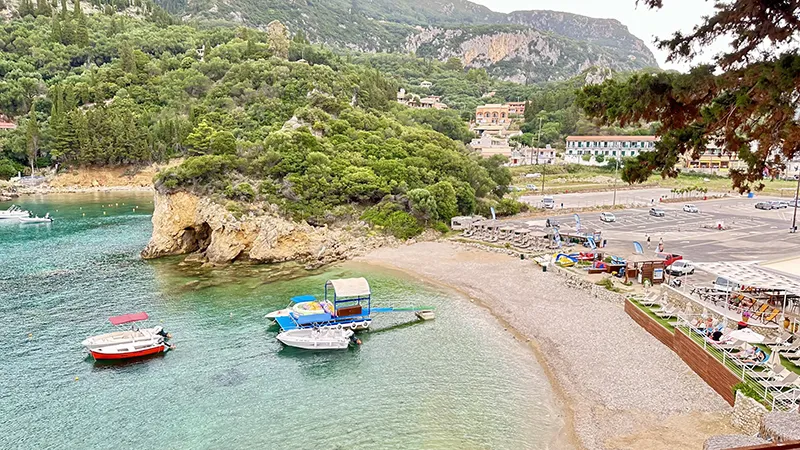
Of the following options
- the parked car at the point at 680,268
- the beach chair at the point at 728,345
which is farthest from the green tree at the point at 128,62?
the beach chair at the point at 728,345

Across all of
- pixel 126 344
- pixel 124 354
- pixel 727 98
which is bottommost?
pixel 124 354

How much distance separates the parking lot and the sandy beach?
388 inches

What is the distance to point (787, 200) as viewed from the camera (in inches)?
2596

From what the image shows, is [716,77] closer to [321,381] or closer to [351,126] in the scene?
[321,381]

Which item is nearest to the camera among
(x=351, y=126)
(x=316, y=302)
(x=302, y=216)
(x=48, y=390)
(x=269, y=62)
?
(x=48, y=390)

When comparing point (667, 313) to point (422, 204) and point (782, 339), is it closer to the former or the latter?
point (782, 339)

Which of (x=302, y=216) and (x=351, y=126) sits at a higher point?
(x=351, y=126)

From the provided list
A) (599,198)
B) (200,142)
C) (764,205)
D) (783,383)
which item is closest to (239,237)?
(200,142)

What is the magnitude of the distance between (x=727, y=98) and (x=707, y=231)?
40.9 m

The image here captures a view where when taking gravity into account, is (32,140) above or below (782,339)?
above

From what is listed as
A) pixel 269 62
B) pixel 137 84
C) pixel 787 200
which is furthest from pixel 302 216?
pixel 137 84

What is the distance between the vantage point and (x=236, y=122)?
65.6 metres

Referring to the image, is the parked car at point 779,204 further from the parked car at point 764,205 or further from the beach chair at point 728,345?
the beach chair at point 728,345

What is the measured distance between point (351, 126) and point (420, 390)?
4422 centimetres
